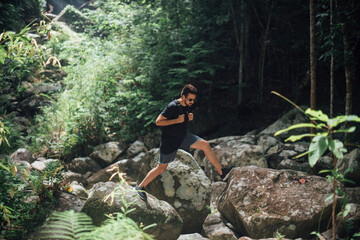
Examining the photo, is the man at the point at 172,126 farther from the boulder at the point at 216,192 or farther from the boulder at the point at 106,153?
the boulder at the point at 106,153


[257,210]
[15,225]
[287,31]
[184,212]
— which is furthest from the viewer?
[287,31]

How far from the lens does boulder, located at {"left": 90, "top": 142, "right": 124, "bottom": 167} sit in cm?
782

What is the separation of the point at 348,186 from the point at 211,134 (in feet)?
15.6

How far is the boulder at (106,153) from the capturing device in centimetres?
782

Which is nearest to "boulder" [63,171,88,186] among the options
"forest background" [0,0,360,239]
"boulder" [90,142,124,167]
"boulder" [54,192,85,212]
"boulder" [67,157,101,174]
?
"boulder" [67,157,101,174]

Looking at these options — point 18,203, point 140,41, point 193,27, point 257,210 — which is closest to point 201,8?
point 193,27

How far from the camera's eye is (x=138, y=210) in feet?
12.1

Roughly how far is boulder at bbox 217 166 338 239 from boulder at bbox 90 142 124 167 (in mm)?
4325

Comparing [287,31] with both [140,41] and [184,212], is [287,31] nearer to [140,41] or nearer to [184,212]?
[140,41]

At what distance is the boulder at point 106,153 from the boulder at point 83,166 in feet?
0.70

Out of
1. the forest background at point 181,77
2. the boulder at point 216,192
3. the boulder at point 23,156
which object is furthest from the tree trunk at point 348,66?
the boulder at point 23,156

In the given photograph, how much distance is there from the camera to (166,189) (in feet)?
16.0

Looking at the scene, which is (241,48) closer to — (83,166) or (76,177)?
(83,166)

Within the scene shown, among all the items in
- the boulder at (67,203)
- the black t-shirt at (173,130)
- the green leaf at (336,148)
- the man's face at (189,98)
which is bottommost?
the boulder at (67,203)
